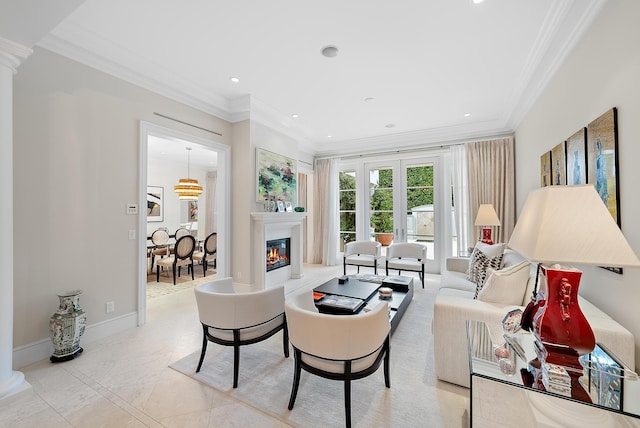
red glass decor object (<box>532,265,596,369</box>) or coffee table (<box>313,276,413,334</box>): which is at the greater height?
red glass decor object (<box>532,265,596,369</box>)

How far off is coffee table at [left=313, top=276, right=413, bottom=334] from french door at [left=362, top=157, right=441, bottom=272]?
2124mm

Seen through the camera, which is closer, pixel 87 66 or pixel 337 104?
pixel 87 66

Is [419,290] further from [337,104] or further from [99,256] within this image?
[99,256]

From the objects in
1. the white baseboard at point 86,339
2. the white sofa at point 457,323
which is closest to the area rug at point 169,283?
the white baseboard at point 86,339

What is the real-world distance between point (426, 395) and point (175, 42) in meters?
3.79

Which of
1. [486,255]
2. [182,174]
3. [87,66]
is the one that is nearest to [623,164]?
[486,255]

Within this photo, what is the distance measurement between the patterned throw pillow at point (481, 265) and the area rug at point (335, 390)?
1.07 m

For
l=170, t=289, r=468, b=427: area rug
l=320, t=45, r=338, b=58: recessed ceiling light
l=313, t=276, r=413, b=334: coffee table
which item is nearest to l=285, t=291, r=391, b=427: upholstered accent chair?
l=170, t=289, r=468, b=427: area rug

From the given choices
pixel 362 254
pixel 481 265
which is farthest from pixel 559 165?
pixel 362 254

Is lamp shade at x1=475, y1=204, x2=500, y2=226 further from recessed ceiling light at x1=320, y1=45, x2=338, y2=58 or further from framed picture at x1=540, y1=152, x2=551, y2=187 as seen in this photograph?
recessed ceiling light at x1=320, y1=45, x2=338, y2=58

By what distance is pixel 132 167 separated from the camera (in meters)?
3.02

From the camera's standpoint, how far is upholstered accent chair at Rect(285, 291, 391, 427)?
155 cm

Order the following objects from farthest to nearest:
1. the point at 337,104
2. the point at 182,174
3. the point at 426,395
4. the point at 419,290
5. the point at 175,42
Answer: the point at 182,174, the point at 419,290, the point at 337,104, the point at 175,42, the point at 426,395

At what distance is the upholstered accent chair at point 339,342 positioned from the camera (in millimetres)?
1548
